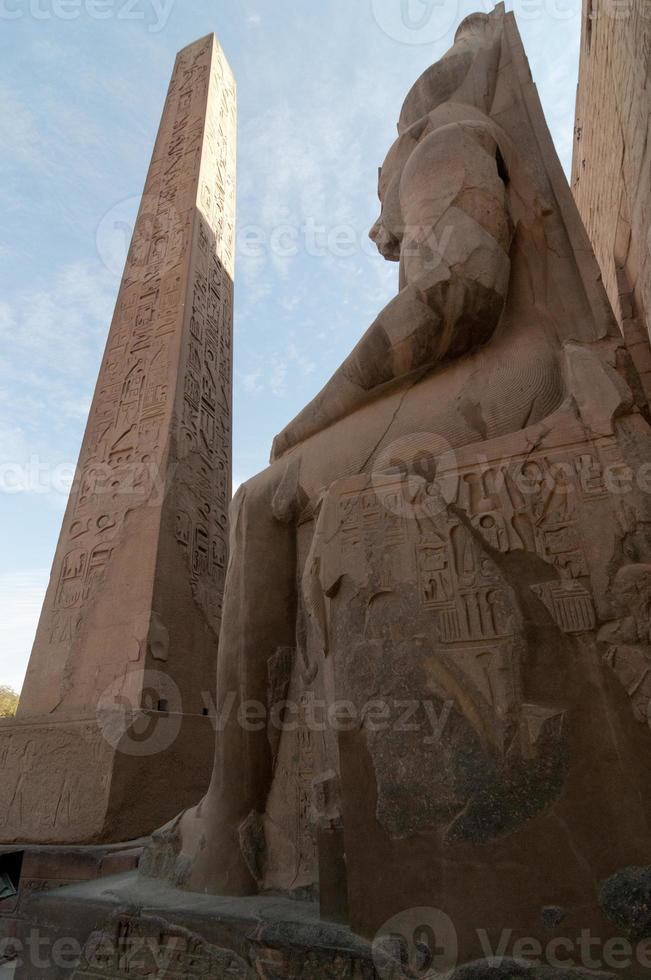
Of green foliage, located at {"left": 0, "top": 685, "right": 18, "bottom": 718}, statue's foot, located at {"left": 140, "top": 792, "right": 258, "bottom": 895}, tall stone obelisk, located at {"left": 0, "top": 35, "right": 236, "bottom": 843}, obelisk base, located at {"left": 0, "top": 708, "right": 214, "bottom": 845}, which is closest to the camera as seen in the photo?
statue's foot, located at {"left": 140, "top": 792, "right": 258, "bottom": 895}

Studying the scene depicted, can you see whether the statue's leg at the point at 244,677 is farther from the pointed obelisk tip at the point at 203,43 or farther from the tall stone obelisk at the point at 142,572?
the pointed obelisk tip at the point at 203,43

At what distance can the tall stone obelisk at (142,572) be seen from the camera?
9.90 ft

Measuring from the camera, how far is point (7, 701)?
26.2 meters

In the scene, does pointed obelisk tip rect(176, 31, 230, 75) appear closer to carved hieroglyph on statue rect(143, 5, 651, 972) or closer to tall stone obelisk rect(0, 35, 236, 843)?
tall stone obelisk rect(0, 35, 236, 843)

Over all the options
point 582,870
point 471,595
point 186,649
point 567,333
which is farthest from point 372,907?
point 186,649

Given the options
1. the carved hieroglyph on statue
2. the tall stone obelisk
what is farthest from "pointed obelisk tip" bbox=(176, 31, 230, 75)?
the carved hieroglyph on statue

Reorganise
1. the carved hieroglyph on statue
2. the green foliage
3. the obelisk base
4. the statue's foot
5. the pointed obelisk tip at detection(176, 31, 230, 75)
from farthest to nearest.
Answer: the green foliage
the pointed obelisk tip at detection(176, 31, 230, 75)
the obelisk base
the statue's foot
the carved hieroglyph on statue

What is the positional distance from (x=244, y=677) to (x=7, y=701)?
2917 centimetres

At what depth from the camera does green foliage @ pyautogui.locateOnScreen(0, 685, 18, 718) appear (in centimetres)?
2495

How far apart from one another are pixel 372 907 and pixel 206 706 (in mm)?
2368

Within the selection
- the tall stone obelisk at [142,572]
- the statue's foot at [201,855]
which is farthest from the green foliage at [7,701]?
the statue's foot at [201,855]

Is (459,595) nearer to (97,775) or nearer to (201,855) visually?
(201,855)

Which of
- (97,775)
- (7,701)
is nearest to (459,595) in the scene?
(97,775)

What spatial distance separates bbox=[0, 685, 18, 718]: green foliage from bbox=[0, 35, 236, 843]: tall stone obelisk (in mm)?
24669
